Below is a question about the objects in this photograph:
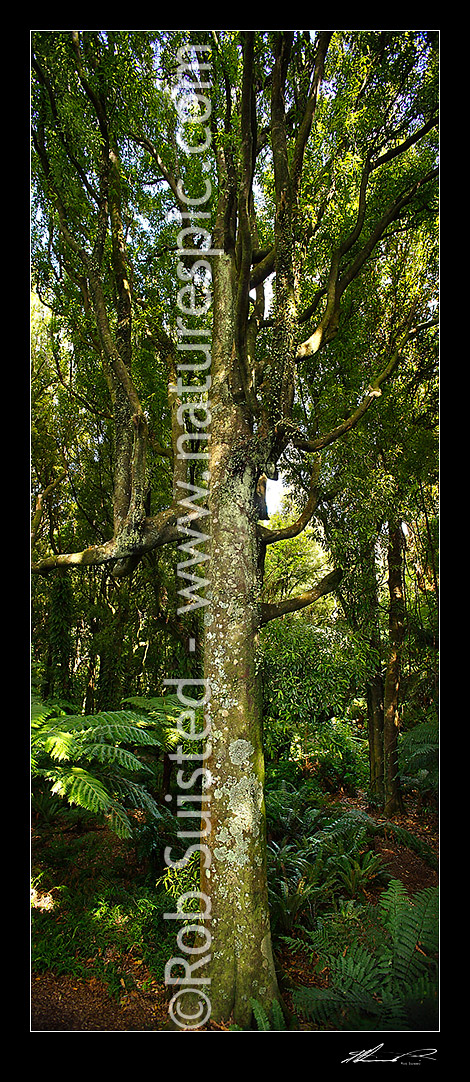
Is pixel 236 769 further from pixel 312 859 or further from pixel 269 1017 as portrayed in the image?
pixel 312 859

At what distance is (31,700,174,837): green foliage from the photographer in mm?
2955

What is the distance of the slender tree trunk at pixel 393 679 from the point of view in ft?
19.5

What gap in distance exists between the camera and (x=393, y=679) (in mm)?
6020

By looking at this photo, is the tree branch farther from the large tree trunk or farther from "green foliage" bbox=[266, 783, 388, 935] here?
"green foliage" bbox=[266, 783, 388, 935]

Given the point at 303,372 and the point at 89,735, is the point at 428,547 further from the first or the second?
the point at 89,735

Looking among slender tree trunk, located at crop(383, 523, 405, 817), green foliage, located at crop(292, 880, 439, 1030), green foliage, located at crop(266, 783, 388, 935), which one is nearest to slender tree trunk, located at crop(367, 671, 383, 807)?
slender tree trunk, located at crop(383, 523, 405, 817)

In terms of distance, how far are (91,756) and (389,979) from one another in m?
1.90

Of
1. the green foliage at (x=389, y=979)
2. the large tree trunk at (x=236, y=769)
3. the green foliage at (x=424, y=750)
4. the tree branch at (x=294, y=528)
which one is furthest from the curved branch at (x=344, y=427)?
the green foliage at (x=389, y=979)

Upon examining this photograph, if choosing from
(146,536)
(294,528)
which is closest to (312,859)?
(294,528)

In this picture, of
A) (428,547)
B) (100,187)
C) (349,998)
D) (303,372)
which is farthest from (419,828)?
(100,187)

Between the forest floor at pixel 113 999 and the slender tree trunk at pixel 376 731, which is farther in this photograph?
the slender tree trunk at pixel 376 731

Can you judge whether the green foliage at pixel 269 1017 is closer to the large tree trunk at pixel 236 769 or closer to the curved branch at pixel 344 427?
the large tree trunk at pixel 236 769
